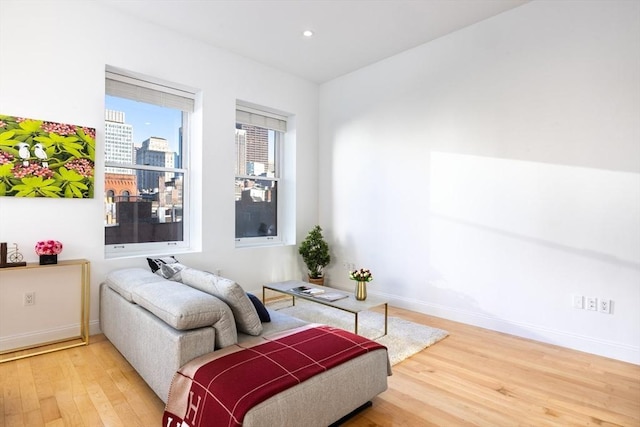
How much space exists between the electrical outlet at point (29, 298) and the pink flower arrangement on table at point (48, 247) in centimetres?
42

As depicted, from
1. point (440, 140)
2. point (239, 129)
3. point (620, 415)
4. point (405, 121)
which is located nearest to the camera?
point (620, 415)

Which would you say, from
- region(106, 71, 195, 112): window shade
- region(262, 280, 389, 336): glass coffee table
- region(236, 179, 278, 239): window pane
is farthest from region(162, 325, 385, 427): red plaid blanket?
region(106, 71, 195, 112): window shade

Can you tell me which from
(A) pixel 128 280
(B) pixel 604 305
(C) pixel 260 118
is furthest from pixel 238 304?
(C) pixel 260 118

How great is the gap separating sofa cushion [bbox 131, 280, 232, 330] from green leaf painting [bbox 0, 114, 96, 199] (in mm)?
1557

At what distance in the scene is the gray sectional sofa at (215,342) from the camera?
1.67 metres

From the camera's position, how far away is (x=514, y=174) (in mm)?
3387

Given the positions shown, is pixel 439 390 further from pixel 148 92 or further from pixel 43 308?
pixel 148 92

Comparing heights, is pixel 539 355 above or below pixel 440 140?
below

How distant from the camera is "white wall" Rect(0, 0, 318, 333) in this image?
289 cm

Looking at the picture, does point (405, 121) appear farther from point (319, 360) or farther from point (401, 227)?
point (319, 360)

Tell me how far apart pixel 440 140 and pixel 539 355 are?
2.31 m

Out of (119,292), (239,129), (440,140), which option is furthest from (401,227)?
(119,292)

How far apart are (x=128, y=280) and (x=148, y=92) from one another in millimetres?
2160

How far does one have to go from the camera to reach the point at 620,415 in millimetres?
2080
